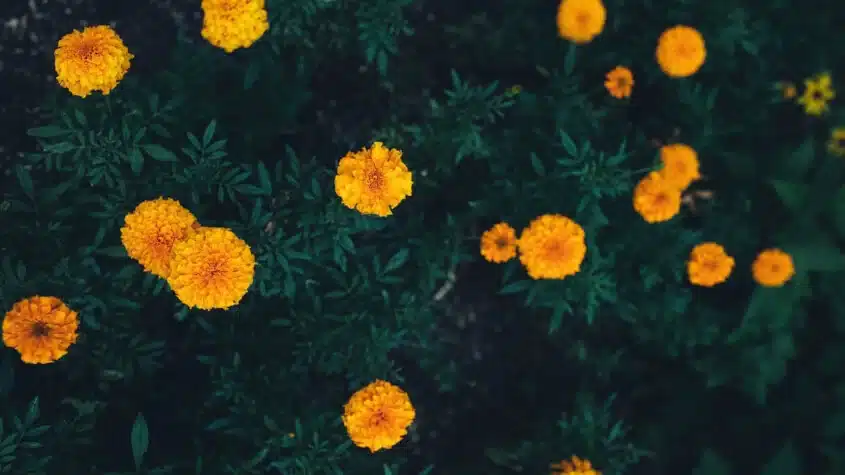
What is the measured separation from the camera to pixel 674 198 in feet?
8.33

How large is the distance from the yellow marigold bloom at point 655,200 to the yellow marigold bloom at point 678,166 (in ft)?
Answer: 0.55

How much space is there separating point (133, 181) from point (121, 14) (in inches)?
44.8

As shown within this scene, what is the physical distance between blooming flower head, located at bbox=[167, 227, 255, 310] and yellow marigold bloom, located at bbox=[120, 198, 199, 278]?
0.26ft

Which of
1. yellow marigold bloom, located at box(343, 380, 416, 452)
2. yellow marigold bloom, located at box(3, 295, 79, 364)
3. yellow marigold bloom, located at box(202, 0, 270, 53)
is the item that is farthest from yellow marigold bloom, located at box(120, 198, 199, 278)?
yellow marigold bloom, located at box(343, 380, 416, 452)

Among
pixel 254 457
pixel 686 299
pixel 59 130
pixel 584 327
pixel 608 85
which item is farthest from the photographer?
pixel 584 327

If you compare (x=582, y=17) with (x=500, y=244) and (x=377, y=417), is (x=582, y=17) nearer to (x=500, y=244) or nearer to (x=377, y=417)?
(x=500, y=244)

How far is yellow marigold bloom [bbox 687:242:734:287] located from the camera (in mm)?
2662

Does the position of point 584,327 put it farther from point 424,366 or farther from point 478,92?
point 478,92

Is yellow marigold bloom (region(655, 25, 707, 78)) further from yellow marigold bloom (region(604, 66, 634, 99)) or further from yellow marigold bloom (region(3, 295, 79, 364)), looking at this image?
yellow marigold bloom (region(3, 295, 79, 364))

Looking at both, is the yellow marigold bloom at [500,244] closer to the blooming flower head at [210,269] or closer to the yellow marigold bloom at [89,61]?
the blooming flower head at [210,269]

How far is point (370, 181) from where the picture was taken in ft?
6.64

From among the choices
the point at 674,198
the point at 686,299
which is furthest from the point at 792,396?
the point at 674,198

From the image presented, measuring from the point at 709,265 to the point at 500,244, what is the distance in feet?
2.80

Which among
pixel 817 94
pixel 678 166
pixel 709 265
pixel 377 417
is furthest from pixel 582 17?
pixel 377 417
